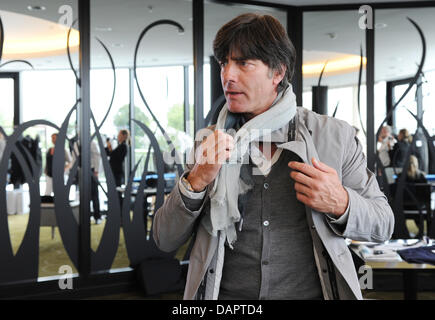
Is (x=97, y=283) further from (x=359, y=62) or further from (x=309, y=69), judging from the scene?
(x=359, y=62)

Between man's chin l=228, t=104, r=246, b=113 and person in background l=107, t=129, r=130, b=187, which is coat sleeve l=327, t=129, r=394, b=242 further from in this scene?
person in background l=107, t=129, r=130, b=187

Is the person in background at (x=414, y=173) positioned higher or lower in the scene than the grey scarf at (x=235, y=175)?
lower

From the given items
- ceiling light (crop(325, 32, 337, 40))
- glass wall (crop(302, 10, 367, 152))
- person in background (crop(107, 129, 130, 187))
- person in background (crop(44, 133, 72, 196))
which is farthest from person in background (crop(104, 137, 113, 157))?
ceiling light (crop(325, 32, 337, 40))

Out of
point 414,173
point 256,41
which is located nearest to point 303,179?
point 256,41

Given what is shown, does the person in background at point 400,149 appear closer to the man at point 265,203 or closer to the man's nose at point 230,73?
the man at point 265,203

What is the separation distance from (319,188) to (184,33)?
3.93m

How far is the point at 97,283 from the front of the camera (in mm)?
4180

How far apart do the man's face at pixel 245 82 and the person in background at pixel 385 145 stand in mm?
3983

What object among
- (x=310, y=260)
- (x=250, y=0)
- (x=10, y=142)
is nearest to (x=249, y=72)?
(x=310, y=260)

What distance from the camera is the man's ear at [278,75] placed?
1187 mm

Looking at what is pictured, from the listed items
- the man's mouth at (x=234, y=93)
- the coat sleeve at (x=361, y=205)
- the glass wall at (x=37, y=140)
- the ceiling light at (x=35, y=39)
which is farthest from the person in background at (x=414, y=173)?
the man's mouth at (x=234, y=93)

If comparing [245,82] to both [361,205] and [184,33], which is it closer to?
[361,205]

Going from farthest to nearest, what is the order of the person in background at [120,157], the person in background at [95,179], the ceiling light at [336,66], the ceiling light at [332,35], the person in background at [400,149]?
the ceiling light at [332,35]
the person in background at [400,149]
the ceiling light at [336,66]
the person in background at [120,157]
the person in background at [95,179]

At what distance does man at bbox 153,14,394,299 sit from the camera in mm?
1116
